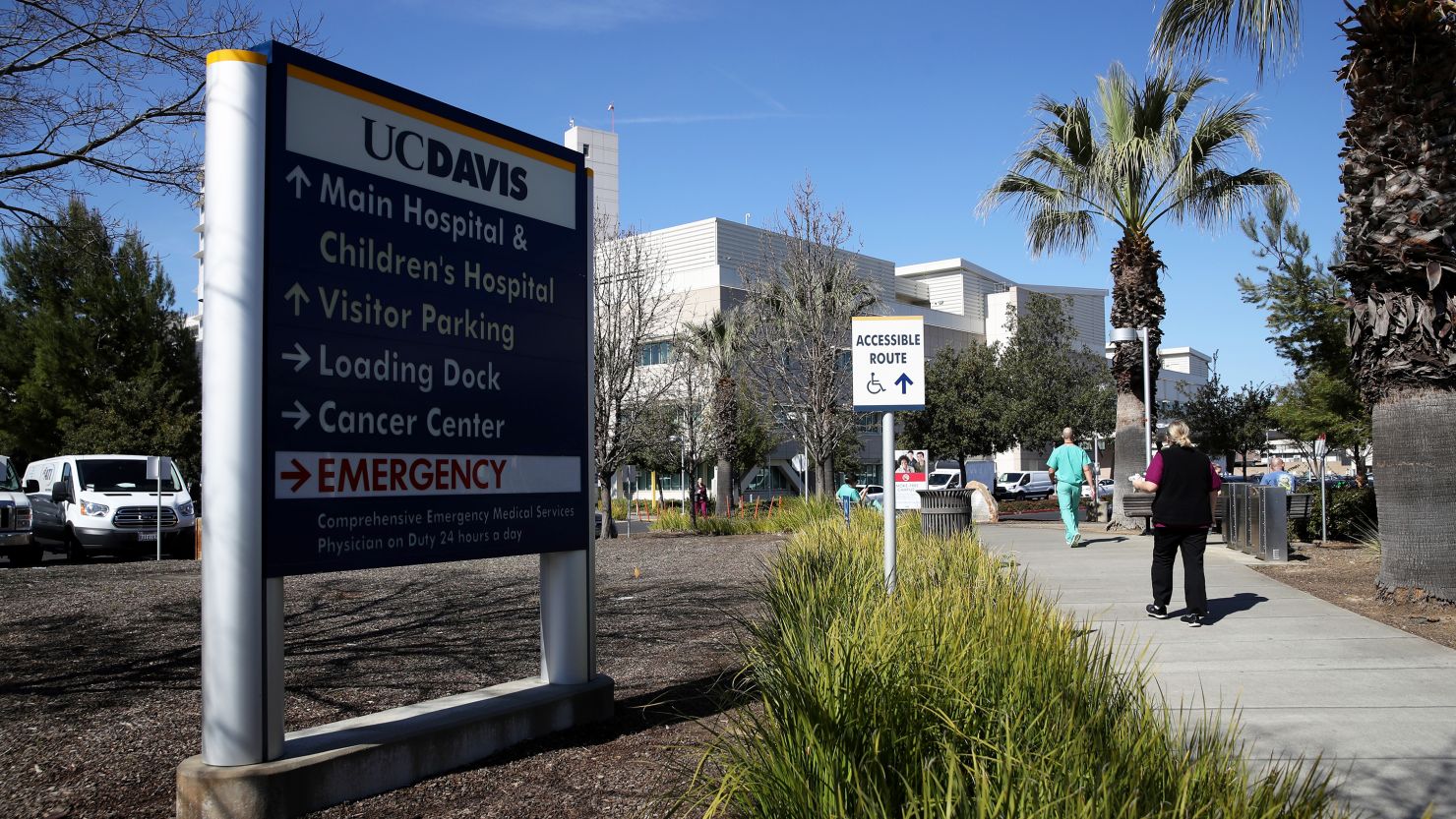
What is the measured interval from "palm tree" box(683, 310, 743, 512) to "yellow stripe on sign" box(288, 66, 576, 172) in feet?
89.2

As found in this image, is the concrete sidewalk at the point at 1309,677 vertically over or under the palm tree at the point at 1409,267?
under

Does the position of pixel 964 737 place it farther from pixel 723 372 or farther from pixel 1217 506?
pixel 723 372

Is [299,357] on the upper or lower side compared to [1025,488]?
upper

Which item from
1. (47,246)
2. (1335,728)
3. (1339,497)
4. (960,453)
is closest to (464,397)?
(1335,728)

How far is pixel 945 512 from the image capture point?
14.1m

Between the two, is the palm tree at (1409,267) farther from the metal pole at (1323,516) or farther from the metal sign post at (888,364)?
the metal pole at (1323,516)

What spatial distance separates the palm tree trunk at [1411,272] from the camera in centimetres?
934

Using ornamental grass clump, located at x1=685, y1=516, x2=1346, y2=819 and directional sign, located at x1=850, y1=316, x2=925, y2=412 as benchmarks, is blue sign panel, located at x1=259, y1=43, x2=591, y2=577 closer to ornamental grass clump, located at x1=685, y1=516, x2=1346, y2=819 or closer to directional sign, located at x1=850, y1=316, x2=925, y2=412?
ornamental grass clump, located at x1=685, y1=516, x2=1346, y2=819

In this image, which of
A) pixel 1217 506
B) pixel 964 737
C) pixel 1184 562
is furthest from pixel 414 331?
pixel 1217 506

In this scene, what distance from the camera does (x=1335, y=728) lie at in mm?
5582

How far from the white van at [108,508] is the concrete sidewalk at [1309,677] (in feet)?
54.7

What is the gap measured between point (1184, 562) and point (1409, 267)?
3.44 meters

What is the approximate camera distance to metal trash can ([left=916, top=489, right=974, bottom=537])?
13945 millimetres

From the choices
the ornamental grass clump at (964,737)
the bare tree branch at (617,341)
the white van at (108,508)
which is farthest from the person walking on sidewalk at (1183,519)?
the white van at (108,508)
